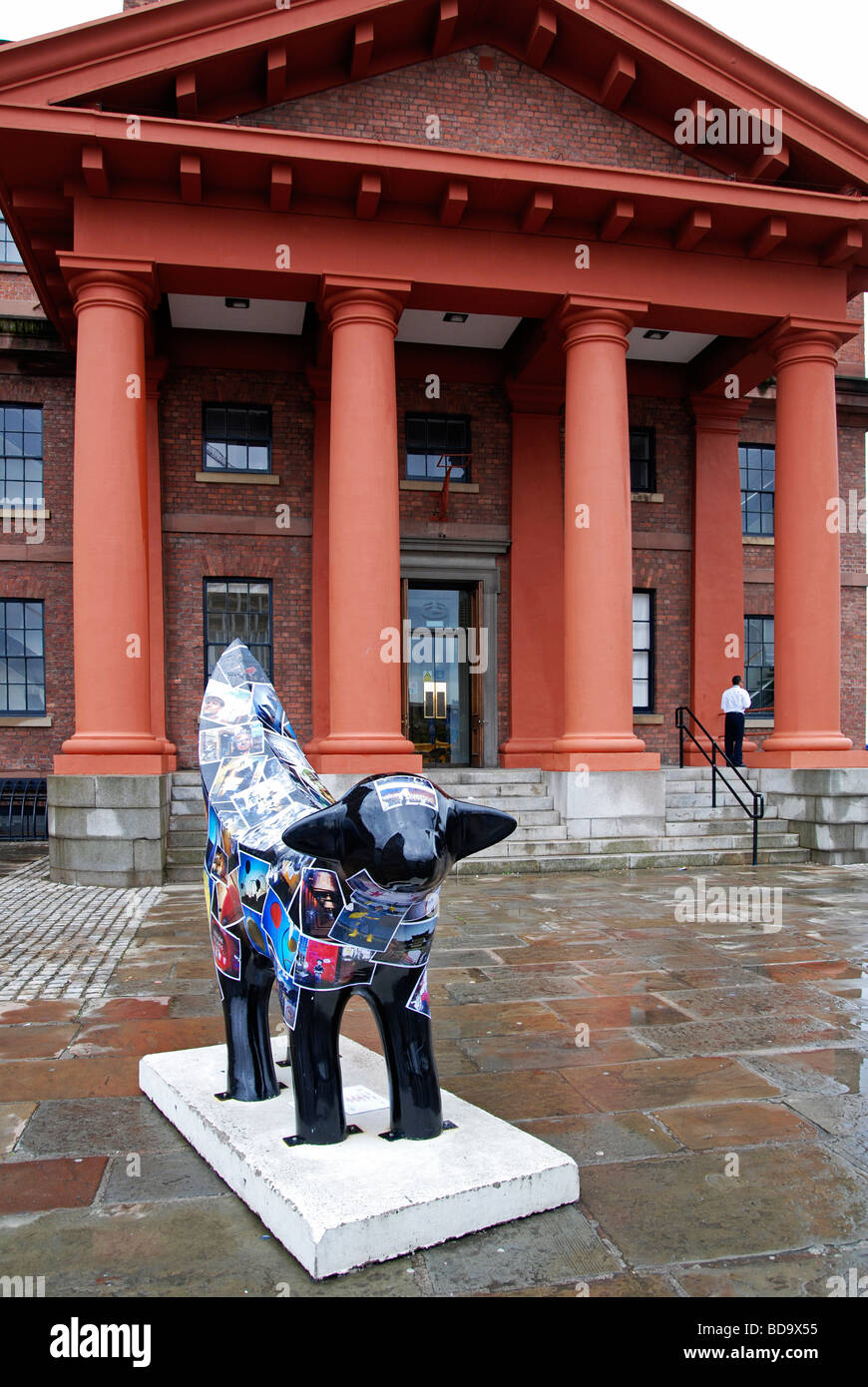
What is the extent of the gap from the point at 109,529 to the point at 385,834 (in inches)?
370

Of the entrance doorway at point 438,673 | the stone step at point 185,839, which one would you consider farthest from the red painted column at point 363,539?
the entrance doorway at point 438,673

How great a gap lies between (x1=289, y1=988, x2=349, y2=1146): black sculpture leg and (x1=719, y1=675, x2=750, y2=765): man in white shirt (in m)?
12.4

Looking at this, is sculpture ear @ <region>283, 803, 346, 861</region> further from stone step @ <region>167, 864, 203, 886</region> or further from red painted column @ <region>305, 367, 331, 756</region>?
red painted column @ <region>305, 367, 331, 756</region>

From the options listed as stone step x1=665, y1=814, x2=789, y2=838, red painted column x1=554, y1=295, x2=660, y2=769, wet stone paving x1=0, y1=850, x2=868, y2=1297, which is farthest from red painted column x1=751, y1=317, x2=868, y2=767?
wet stone paving x1=0, y1=850, x2=868, y2=1297

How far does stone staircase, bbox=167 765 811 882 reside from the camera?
11.1 metres

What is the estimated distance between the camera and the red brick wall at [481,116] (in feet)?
40.0

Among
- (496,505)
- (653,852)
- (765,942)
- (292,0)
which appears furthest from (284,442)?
(765,942)

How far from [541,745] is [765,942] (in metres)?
8.60

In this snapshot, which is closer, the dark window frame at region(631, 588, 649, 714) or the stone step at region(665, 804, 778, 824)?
the stone step at region(665, 804, 778, 824)

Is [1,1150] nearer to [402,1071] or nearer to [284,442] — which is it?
[402,1071]

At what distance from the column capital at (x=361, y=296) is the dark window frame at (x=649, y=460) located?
6033 millimetres

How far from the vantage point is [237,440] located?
15391 mm

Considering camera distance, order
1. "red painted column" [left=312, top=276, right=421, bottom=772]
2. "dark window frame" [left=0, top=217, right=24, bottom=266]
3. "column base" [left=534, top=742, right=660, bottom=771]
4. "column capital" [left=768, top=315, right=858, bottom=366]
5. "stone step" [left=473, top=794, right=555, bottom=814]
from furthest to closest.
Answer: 1. "dark window frame" [left=0, top=217, right=24, bottom=266]
2. "column capital" [left=768, top=315, right=858, bottom=366]
3. "stone step" [left=473, top=794, right=555, bottom=814]
4. "column base" [left=534, top=742, right=660, bottom=771]
5. "red painted column" [left=312, top=276, right=421, bottom=772]

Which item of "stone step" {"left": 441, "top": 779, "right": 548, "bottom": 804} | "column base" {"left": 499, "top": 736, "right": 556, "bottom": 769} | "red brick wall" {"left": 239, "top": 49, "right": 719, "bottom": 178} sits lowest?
"stone step" {"left": 441, "top": 779, "right": 548, "bottom": 804}
